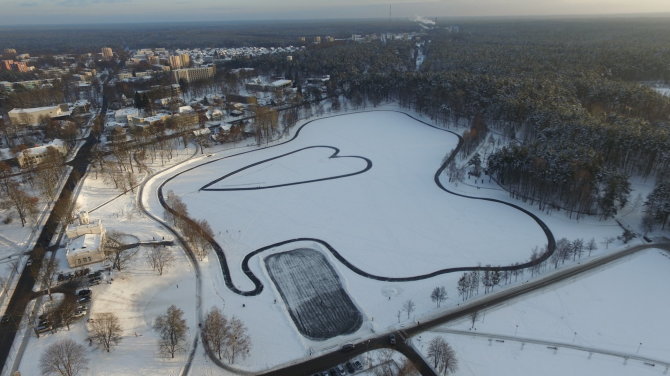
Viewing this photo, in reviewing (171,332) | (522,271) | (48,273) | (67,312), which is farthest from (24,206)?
(522,271)

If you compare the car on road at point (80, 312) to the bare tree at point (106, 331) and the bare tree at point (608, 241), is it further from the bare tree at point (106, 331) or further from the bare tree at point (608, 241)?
the bare tree at point (608, 241)

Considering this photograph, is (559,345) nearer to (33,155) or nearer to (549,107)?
(549,107)

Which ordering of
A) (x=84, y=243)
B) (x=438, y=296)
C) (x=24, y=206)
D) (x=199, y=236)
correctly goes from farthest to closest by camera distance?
(x=24, y=206) < (x=199, y=236) < (x=84, y=243) < (x=438, y=296)

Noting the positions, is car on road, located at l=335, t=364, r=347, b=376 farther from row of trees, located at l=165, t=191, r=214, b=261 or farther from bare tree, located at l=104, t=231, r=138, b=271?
bare tree, located at l=104, t=231, r=138, b=271

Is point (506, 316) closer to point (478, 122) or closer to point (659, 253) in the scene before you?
point (659, 253)

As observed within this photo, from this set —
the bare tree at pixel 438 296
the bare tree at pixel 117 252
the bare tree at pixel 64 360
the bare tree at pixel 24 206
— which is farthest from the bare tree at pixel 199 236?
the bare tree at pixel 438 296

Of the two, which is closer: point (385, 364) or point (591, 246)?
point (385, 364)
